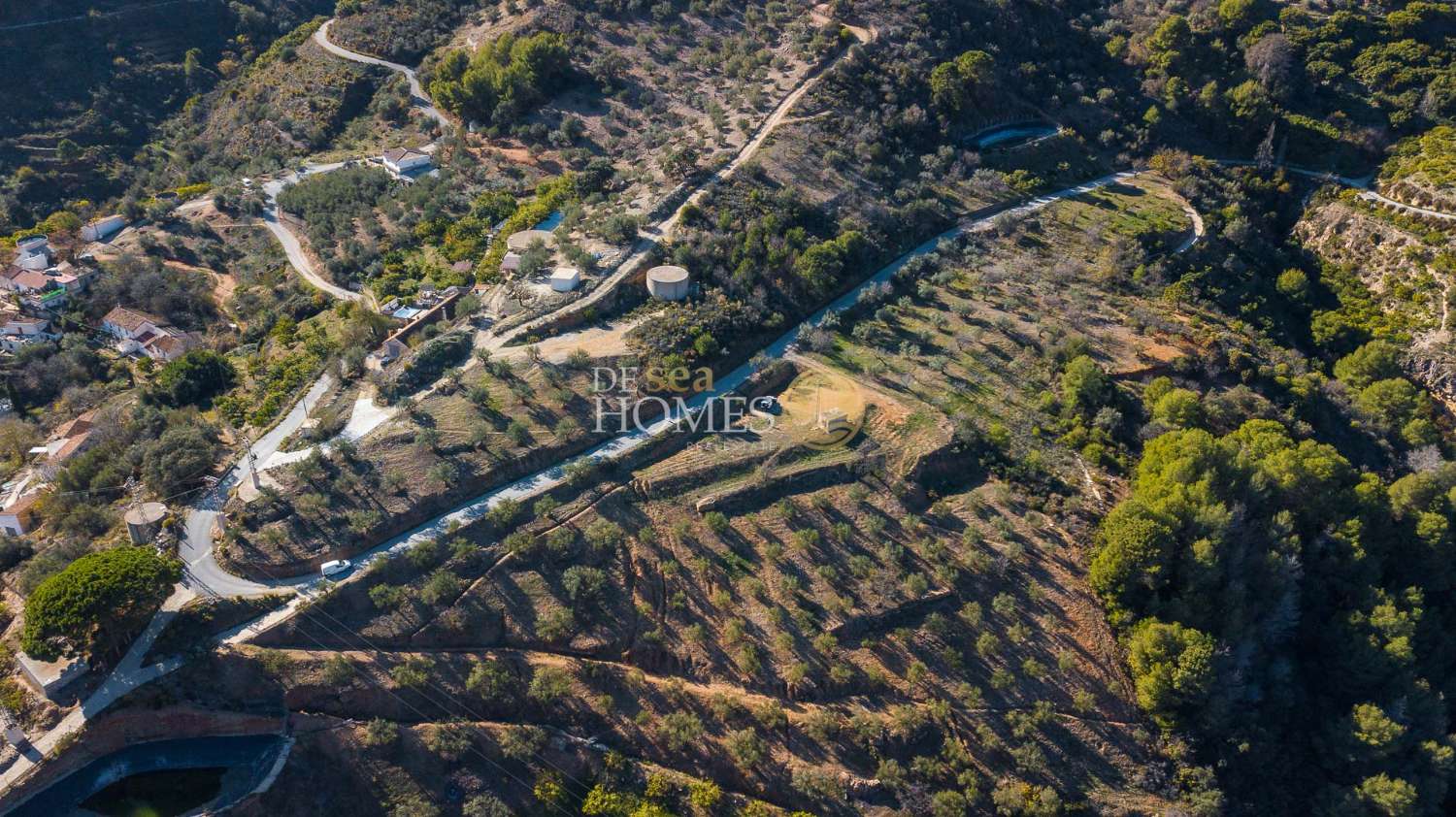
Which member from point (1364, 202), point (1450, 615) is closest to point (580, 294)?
point (1450, 615)

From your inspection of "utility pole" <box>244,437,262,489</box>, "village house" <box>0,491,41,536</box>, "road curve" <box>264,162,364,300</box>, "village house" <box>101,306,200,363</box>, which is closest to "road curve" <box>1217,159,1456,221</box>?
"road curve" <box>264,162,364,300</box>

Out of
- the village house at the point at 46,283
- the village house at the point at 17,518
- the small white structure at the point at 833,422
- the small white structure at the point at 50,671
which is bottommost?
the small white structure at the point at 50,671

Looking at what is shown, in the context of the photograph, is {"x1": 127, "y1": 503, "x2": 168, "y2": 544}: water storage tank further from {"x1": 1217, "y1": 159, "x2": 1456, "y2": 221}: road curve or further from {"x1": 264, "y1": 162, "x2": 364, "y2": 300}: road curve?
{"x1": 1217, "y1": 159, "x2": 1456, "y2": 221}: road curve

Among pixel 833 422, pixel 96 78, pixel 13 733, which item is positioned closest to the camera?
pixel 13 733

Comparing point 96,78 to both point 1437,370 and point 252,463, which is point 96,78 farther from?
point 1437,370

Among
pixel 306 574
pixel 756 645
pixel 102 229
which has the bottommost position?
pixel 756 645

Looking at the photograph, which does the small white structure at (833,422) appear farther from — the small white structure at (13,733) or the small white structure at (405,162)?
the small white structure at (405,162)

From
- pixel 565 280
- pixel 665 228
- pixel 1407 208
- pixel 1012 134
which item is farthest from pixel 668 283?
pixel 1407 208

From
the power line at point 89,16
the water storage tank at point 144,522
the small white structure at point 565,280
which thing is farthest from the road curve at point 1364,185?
the power line at point 89,16
